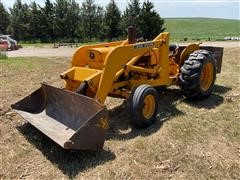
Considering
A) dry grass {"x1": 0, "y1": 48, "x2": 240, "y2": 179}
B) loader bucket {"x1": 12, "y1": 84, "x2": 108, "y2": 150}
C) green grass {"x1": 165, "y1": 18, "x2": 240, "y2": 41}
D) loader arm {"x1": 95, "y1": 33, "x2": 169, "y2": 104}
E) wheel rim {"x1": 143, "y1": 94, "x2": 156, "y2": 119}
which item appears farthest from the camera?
green grass {"x1": 165, "y1": 18, "x2": 240, "y2": 41}

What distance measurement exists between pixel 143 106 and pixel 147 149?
3.17ft

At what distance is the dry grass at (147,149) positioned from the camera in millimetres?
4676

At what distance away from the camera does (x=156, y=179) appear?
449 cm

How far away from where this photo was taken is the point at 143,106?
598 centimetres

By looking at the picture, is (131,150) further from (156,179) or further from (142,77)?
(142,77)

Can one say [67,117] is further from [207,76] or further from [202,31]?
[202,31]

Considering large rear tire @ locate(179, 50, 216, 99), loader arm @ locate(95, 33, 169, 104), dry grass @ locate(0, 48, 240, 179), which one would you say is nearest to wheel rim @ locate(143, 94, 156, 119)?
dry grass @ locate(0, 48, 240, 179)

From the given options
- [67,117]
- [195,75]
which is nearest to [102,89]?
[67,117]

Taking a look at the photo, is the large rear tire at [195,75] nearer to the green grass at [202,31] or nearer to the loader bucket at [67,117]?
the loader bucket at [67,117]

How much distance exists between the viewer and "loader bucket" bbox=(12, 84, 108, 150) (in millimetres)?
4824

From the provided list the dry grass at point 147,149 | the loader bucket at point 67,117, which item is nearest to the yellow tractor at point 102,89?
the loader bucket at point 67,117

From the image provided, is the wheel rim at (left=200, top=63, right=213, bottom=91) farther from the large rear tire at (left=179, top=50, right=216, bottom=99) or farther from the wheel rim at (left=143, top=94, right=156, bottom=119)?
the wheel rim at (left=143, top=94, right=156, bottom=119)

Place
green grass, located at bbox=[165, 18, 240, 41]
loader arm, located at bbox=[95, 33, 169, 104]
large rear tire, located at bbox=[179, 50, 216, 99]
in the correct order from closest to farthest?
loader arm, located at bbox=[95, 33, 169, 104] → large rear tire, located at bbox=[179, 50, 216, 99] → green grass, located at bbox=[165, 18, 240, 41]

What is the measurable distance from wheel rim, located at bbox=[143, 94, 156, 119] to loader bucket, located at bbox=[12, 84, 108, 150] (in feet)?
3.68
